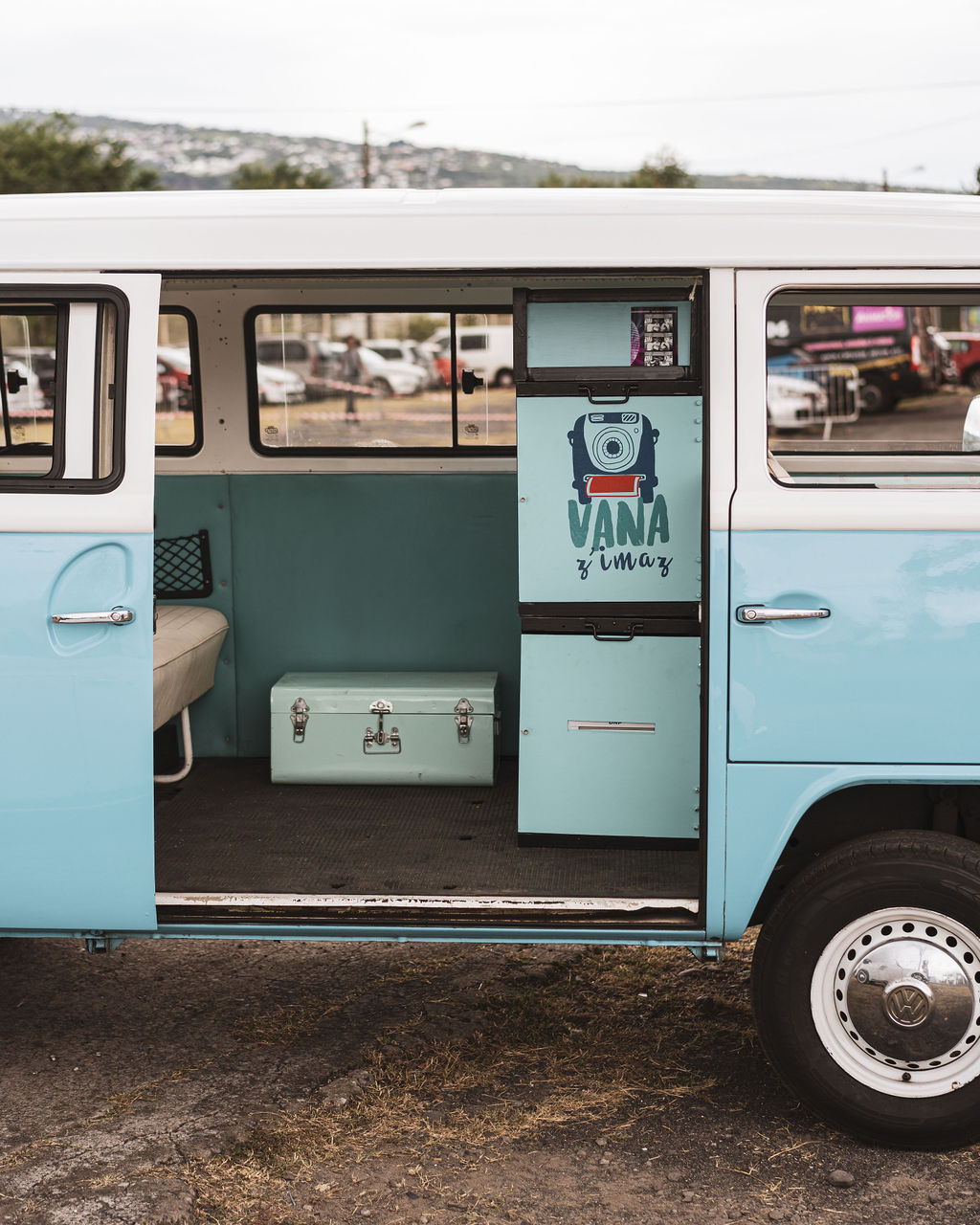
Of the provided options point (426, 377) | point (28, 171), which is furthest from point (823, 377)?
point (28, 171)

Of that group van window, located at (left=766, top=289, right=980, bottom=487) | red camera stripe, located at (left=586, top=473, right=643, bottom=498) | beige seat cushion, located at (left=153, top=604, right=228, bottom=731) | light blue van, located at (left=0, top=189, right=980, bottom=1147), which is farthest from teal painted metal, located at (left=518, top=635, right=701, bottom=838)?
van window, located at (left=766, top=289, right=980, bottom=487)

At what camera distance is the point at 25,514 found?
3418mm

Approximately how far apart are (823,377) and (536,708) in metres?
24.1

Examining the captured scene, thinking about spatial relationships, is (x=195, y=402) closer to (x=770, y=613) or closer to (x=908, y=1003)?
(x=770, y=613)

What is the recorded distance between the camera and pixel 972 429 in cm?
443

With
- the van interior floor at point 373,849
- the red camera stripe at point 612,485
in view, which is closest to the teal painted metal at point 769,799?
the van interior floor at point 373,849

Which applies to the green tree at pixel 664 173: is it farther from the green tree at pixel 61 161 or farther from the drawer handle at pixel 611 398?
the drawer handle at pixel 611 398

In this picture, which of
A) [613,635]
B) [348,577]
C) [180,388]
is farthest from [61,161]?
[613,635]

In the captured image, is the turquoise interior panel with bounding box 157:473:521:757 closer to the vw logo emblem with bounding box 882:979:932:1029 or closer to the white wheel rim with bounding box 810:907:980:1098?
the white wheel rim with bounding box 810:907:980:1098

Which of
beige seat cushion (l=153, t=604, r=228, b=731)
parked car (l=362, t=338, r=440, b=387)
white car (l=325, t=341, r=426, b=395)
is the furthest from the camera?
white car (l=325, t=341, r=426, b=395)

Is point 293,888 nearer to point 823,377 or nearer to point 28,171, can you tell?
point 823,377

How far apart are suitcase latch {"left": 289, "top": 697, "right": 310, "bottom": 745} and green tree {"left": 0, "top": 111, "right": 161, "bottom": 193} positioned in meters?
55.6

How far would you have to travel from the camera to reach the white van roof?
3.23 metres

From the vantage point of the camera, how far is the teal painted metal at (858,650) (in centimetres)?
324
